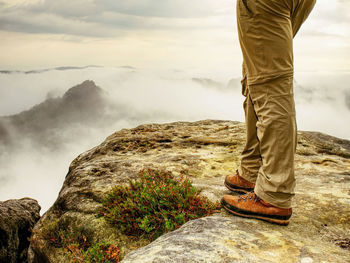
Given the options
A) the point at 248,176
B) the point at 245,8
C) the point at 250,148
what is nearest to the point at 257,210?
the point at 248,176

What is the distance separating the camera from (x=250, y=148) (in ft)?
13.6

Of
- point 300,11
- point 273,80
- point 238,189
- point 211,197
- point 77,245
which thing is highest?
point 300,11

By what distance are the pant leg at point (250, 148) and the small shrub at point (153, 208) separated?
0.72 m

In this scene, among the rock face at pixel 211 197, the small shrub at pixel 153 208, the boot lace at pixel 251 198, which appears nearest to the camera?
the rock face at pixel 211 197

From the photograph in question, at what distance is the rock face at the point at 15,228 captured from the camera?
5.80 m

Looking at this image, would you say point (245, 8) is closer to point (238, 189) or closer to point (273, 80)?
point (273, 80)

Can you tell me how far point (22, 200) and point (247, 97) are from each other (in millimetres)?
6413

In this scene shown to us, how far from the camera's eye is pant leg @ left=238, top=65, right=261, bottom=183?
405cm

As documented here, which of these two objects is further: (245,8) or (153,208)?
(153,208)

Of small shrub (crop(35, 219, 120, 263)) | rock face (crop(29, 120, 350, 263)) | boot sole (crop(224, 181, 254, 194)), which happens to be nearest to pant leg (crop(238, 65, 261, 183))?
boot sole (crop(224, 181, 254, 194))

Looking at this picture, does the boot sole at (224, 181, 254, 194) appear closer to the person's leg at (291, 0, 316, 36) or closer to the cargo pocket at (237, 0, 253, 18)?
the person's leg at (291, 0, 316, 36)

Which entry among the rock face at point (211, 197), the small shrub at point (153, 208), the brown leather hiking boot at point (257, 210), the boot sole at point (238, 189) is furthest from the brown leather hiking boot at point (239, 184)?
the brown leather hiking boot at point (257, 210)

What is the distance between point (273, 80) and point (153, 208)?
232 centimetres

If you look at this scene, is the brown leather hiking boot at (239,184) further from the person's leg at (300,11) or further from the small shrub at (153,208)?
the person's leg at (300,11)
